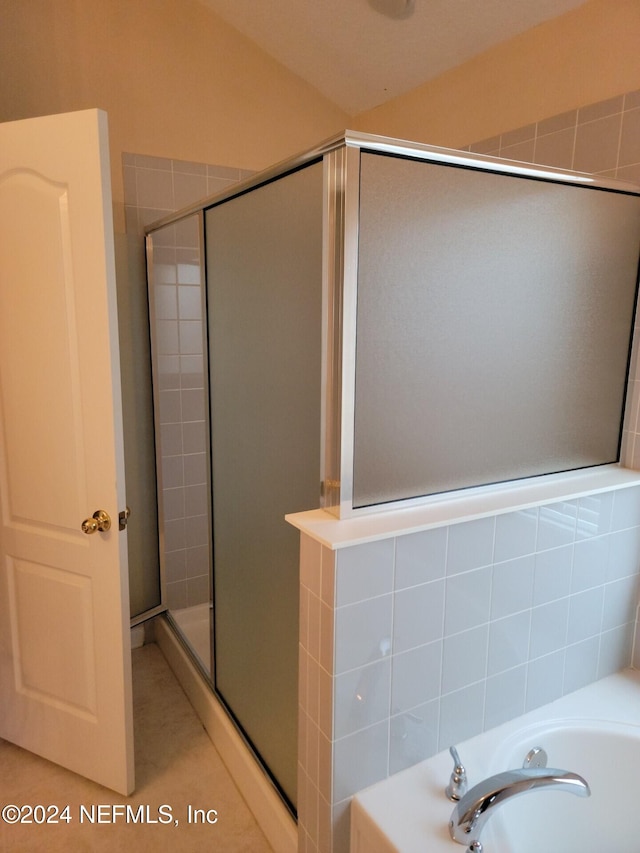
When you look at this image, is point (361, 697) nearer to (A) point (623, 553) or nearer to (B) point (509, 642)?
(B) point (509, 642)

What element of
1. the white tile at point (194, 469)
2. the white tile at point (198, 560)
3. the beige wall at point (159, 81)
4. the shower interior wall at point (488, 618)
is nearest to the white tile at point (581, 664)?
the shower interior wall at point (488, 618)

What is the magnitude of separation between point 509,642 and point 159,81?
7.47 ft

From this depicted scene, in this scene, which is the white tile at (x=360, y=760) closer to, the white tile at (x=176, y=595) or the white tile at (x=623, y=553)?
the white tile at (x=623, y=553)

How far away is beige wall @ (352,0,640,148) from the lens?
5.27 ft

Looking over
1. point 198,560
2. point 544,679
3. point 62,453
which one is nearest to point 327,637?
point 544,679

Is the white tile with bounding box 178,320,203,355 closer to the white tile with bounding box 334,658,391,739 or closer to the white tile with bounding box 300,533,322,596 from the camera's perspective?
the white tile with bounding box 300,533,322,596

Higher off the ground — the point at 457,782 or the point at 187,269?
the point at 187,269

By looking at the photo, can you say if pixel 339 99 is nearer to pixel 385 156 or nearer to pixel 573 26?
pixel 573 26

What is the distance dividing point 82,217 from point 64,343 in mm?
332

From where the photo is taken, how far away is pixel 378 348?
1.19 m

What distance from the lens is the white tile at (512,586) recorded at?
1.40 meters

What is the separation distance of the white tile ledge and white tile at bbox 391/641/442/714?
0.29m

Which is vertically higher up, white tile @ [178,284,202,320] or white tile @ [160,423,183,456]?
white tile @ [178,284,202,320]

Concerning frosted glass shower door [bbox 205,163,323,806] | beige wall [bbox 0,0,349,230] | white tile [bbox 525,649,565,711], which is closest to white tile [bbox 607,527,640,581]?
white tile [bbox 525,649,565,711]
